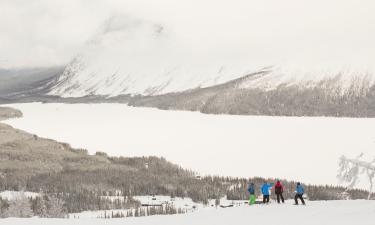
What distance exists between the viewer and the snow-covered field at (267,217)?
2588cm

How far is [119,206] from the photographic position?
3556 cm

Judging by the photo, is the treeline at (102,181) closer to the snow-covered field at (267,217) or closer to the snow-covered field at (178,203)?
the snow-covered field at (178,203)

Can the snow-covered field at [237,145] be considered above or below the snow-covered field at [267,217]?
above

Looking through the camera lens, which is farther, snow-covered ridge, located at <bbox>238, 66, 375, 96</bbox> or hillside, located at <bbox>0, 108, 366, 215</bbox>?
snow-covered ridge, located at <bbox>238, 66, 375, 96</bbox>

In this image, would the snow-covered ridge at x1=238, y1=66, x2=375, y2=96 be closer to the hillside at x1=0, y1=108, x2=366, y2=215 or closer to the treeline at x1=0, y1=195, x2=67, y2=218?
the hillside at x1=0, y1=108, x2=366, y2=215

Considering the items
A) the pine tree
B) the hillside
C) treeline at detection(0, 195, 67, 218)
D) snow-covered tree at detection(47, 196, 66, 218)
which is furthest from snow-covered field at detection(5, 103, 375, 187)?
the pine tree

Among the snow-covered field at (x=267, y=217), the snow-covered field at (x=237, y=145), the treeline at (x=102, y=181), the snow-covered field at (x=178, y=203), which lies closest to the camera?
the snow-covered field at (x=267, y=217)

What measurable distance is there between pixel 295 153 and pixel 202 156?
10.8 metres

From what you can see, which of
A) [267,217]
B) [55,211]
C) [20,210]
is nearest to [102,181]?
[55,211]

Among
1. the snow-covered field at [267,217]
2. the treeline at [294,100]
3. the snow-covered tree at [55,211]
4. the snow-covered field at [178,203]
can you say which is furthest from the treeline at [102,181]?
the treeline at [294,100]

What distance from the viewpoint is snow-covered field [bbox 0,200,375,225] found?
1019 inches

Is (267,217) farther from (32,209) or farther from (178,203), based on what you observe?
(32,209)

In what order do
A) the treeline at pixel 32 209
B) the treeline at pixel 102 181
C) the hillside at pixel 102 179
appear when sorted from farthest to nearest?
the hillside at pixel 102 179 → the treeline at pixel 102 181 → the treeline at pixel 32 209

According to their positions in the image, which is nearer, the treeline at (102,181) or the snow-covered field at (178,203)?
the snow-covered field at (178,203)
